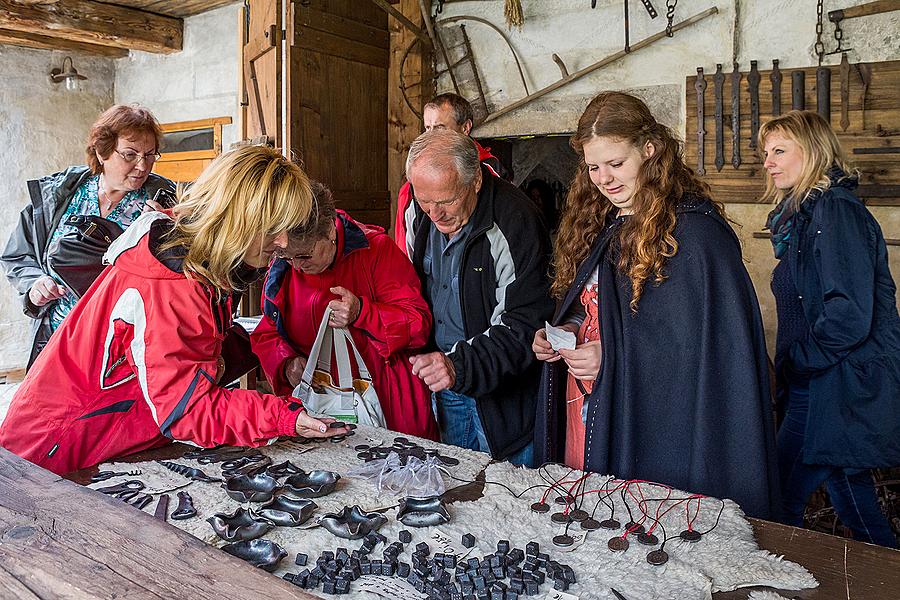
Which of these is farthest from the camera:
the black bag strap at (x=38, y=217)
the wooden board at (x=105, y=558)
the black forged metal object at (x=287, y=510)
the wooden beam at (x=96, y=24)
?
the wooden beam at (x=96, y=24)

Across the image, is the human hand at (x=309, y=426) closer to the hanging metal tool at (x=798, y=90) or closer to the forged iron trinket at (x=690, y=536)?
the forged iron trinket at (x=690, y=536)

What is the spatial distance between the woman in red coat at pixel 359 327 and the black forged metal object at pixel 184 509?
1.03 meters

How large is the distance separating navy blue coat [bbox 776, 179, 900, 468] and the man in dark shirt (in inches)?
42.0

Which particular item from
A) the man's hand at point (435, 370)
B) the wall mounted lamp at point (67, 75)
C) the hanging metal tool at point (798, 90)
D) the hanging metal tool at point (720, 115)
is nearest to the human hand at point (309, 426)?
the man's hand at point (435, 370)

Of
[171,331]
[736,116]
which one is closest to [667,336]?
[171,331]

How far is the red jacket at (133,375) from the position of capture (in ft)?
6.88

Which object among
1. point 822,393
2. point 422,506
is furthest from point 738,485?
point 822,393

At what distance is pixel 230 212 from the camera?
6.97 feet

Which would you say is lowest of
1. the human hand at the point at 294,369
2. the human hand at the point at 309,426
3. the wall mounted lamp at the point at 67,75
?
the human hand at the point at 309,426

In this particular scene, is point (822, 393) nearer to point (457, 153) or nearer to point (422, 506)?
point (457, 153)

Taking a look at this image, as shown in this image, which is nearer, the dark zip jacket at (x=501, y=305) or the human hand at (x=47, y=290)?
the dark zip jacket at (x=501, y=305)

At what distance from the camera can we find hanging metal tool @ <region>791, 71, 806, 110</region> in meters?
4.46

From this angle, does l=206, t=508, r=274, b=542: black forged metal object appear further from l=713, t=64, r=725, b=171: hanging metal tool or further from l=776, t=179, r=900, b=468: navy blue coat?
l=713, t=64, r=725, b=171: hanging metal tool

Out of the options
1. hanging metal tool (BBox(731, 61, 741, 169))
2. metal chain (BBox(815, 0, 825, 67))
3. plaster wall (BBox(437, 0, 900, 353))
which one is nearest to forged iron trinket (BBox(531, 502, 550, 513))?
plaster wall (BBox(437, 0, 900, 353))
